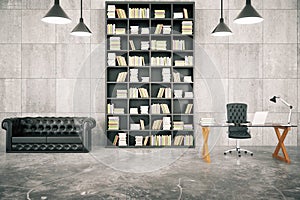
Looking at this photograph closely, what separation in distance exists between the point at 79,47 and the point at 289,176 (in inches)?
222

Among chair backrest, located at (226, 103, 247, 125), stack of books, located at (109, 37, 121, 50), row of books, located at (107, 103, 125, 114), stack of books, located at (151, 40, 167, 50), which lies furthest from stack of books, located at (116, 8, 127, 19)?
chair backrest, located at (226, 103, 247, 125)

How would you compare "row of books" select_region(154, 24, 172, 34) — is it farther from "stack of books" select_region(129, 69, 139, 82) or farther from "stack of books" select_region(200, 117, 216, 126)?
"stack of books" select_region(200, 117, 216, 126)

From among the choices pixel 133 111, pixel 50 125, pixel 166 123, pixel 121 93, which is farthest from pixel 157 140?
pixel 50 125

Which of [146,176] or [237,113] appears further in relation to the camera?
[237,113]

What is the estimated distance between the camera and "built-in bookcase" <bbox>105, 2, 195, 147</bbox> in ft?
22.6

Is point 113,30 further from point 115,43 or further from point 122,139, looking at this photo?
point 122,139

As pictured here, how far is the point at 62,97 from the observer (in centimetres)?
734

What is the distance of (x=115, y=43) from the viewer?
6934 millimetres

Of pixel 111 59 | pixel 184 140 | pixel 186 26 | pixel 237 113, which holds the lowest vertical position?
pixel 184 140

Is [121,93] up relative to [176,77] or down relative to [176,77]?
down

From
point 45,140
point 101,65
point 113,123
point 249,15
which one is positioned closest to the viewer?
point 249,15

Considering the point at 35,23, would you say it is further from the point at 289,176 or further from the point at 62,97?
the point at 289,176

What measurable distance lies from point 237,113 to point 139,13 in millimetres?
3414

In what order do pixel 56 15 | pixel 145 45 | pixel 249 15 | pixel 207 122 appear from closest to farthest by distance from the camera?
pixel 56 15 < pixel 249 15 < pixel 207 122 < pixel 145 45
